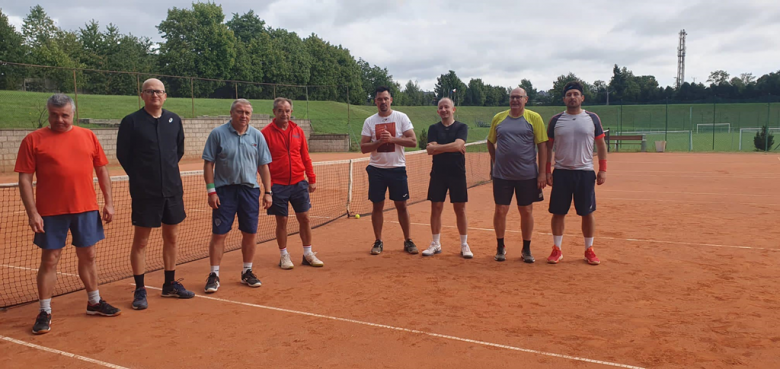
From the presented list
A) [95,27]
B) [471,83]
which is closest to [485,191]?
[95,27]

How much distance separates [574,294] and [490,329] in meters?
1.31

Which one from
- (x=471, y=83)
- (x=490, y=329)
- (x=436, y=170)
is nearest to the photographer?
(x=490, y=329)

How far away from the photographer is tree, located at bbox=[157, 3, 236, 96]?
57469mm

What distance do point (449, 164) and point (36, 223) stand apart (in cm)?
438

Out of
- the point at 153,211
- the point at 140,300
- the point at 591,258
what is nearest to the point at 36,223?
the point at 153,211

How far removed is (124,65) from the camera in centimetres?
5397

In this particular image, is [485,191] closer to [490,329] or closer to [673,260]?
[673,260]

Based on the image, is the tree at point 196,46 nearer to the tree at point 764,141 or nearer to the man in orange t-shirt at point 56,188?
the tree at point 764,141

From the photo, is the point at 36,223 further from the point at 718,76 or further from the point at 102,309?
the point at 718,76

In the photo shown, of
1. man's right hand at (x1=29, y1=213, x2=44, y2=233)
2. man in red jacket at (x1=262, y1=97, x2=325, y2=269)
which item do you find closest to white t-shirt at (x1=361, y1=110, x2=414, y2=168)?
man in red jacket at (x1=262, y1=97, x2=325, y2=269)

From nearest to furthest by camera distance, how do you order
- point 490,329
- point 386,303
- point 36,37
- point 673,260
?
point 490,329 → point 386,303 → point 673,260 → point 36,37

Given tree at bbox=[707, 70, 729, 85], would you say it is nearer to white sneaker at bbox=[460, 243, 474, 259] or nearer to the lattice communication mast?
the lattice communication mast

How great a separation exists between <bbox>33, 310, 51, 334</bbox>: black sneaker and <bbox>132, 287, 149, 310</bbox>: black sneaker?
70 centimetres

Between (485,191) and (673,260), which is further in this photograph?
(485,191)
